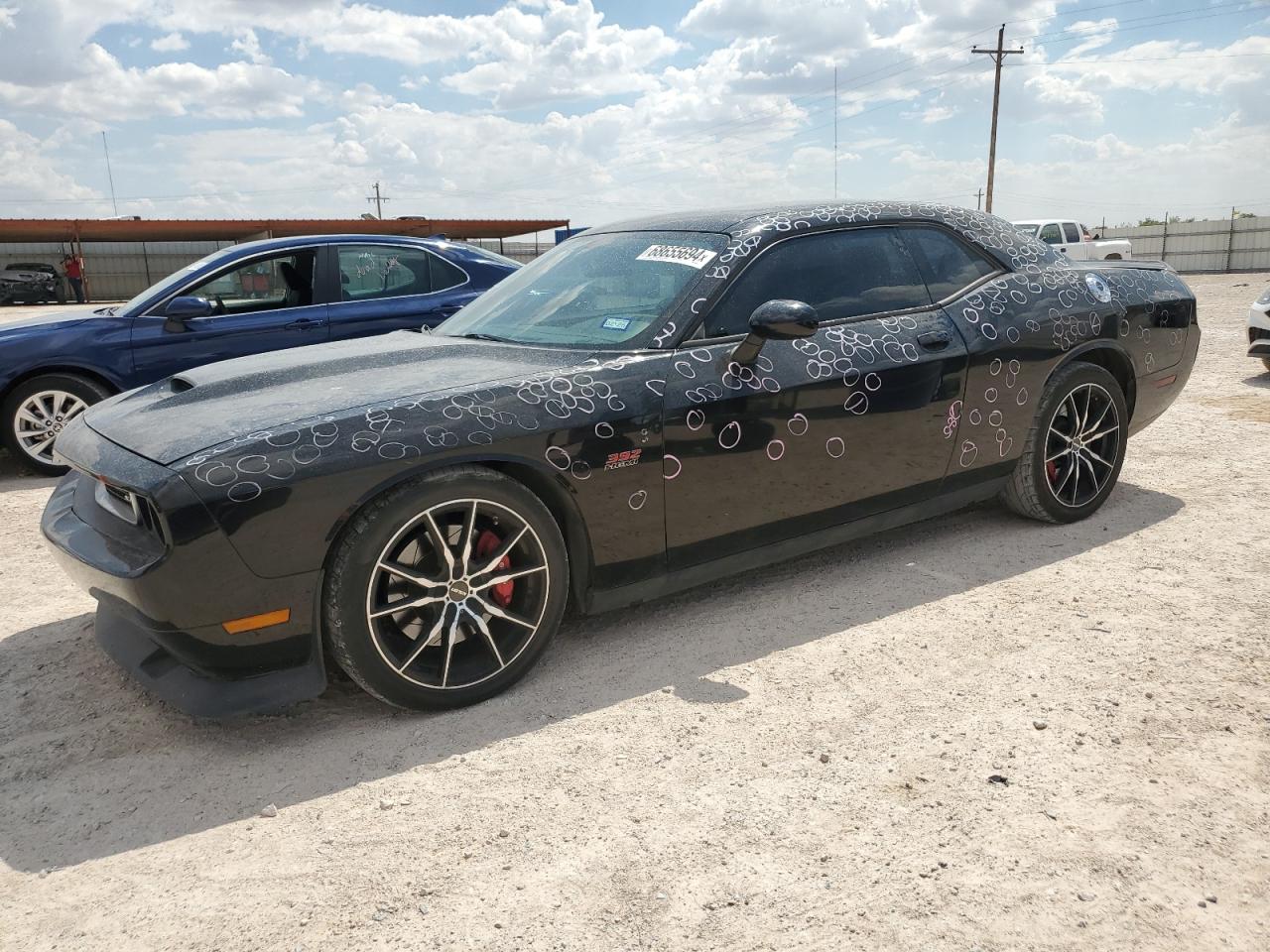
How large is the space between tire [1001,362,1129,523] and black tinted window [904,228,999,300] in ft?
1.99

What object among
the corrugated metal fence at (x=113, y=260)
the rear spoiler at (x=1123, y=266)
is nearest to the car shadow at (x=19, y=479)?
the rear spoiler at (x=1123, y=266)

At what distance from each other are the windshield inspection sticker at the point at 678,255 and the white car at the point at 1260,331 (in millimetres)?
7004

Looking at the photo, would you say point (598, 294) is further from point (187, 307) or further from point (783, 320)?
point (187, 307)

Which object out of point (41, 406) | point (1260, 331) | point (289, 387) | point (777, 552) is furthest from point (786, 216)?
point (1260, 331)

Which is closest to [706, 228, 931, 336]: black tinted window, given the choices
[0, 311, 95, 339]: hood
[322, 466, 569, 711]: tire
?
[322, 466, 569, 711]: tire

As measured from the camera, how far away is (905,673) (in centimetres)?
310

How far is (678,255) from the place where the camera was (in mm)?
3578

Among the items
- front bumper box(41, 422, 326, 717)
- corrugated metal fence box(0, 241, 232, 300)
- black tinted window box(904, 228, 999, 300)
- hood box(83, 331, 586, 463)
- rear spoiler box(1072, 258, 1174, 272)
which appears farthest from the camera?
corrugated metal fence box(0, 241, 232, 300)

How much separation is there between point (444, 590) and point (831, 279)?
6.40 ft

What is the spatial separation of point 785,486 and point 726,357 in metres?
0.53

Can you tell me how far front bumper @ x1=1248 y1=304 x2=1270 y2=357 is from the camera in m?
8.28

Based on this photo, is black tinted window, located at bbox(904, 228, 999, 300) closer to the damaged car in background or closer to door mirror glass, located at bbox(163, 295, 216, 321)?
door mirror glass, located at bbox(163, 295, 216, 321)

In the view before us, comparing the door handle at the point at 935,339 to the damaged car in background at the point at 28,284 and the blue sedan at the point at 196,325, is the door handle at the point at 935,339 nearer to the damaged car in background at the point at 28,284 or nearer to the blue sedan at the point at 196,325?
the blue sedan at the point at 196,325

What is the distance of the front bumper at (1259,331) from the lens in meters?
8.28
